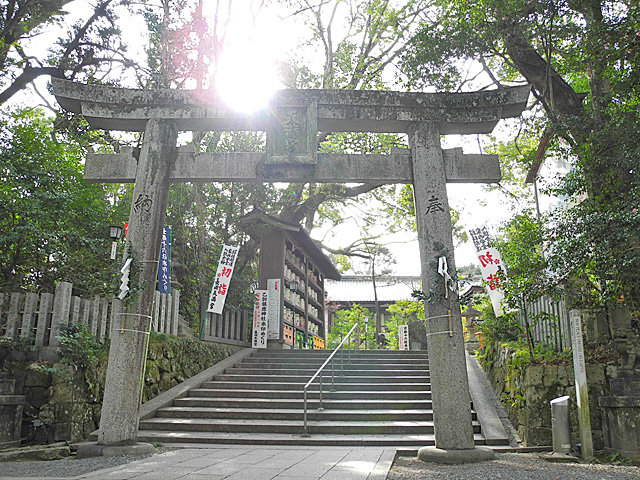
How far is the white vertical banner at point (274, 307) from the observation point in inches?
525

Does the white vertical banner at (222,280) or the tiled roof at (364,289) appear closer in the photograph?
the white vertical banner at (222,280)

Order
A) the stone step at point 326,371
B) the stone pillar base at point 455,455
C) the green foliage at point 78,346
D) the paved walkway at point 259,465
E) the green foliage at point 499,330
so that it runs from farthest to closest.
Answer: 1. the stone step at point 326,371
2. the green foliage at point 499,330
3. the green foliage at point 78,346
4. the stone pillar base at point 455,455
5. the paved walkway at point 259,465

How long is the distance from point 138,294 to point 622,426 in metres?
6.15

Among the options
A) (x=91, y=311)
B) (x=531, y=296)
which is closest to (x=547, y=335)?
(x=531, y=296)

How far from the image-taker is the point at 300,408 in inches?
324

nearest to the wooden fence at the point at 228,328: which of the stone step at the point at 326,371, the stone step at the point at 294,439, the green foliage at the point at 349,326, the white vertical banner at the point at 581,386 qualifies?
the stone step at the point at 326,371

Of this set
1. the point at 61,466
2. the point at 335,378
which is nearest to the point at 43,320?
the point at 61,466

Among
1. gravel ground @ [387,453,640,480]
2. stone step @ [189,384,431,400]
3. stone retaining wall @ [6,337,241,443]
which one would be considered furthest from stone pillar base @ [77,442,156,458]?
stone step @ [189,384,431,400]

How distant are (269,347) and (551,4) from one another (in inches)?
396

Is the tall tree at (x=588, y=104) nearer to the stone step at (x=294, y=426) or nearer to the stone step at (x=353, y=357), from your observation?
the stone step at (x=294, y=426)

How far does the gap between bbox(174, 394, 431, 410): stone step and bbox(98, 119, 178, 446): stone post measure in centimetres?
286

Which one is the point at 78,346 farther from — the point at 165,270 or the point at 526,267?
the point at 526,267

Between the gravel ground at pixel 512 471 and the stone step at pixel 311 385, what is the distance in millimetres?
3419

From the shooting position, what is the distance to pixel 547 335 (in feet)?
24.8
